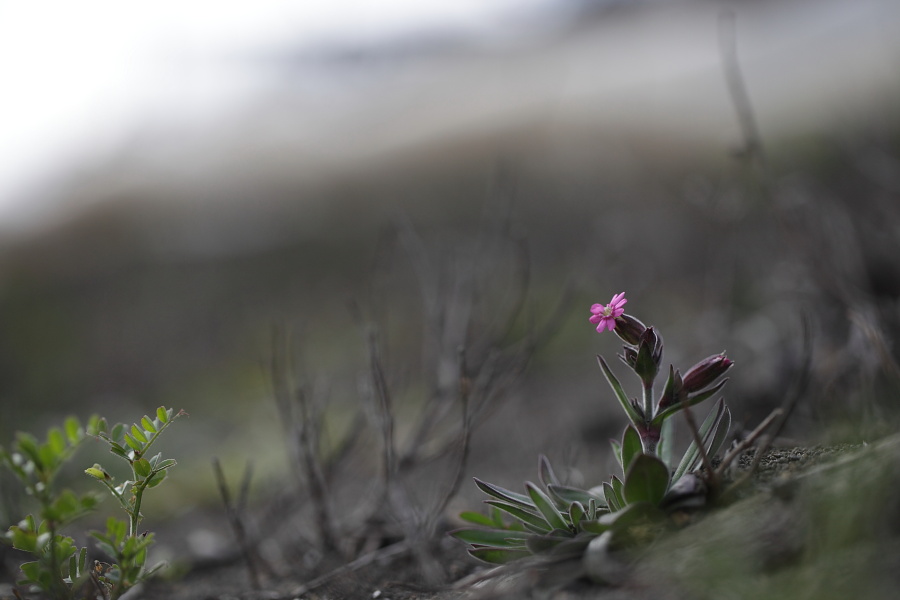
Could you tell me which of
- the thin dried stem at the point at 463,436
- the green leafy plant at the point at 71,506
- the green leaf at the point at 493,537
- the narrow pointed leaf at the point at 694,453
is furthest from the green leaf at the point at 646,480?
the green leafy plant at the point at 71,506

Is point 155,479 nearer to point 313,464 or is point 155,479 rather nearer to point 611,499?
point 313,464

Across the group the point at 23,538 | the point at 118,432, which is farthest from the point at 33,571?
the point at 118,432

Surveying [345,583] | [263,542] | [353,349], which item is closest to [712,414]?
[345,583]

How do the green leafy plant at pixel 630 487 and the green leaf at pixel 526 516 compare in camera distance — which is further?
the green leaf at pixel 526 516

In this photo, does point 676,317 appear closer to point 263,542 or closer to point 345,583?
point 263,542

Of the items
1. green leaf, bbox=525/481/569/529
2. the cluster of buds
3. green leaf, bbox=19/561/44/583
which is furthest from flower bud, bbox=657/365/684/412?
green leaf, bbox=19/561/44/583

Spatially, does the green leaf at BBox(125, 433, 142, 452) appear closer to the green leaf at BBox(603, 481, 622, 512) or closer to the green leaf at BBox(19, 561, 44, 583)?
the green leaf at BBox(19, 561, 44, 583)

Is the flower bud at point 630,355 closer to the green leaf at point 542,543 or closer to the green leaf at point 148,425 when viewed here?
the green leaf at point 542,543
